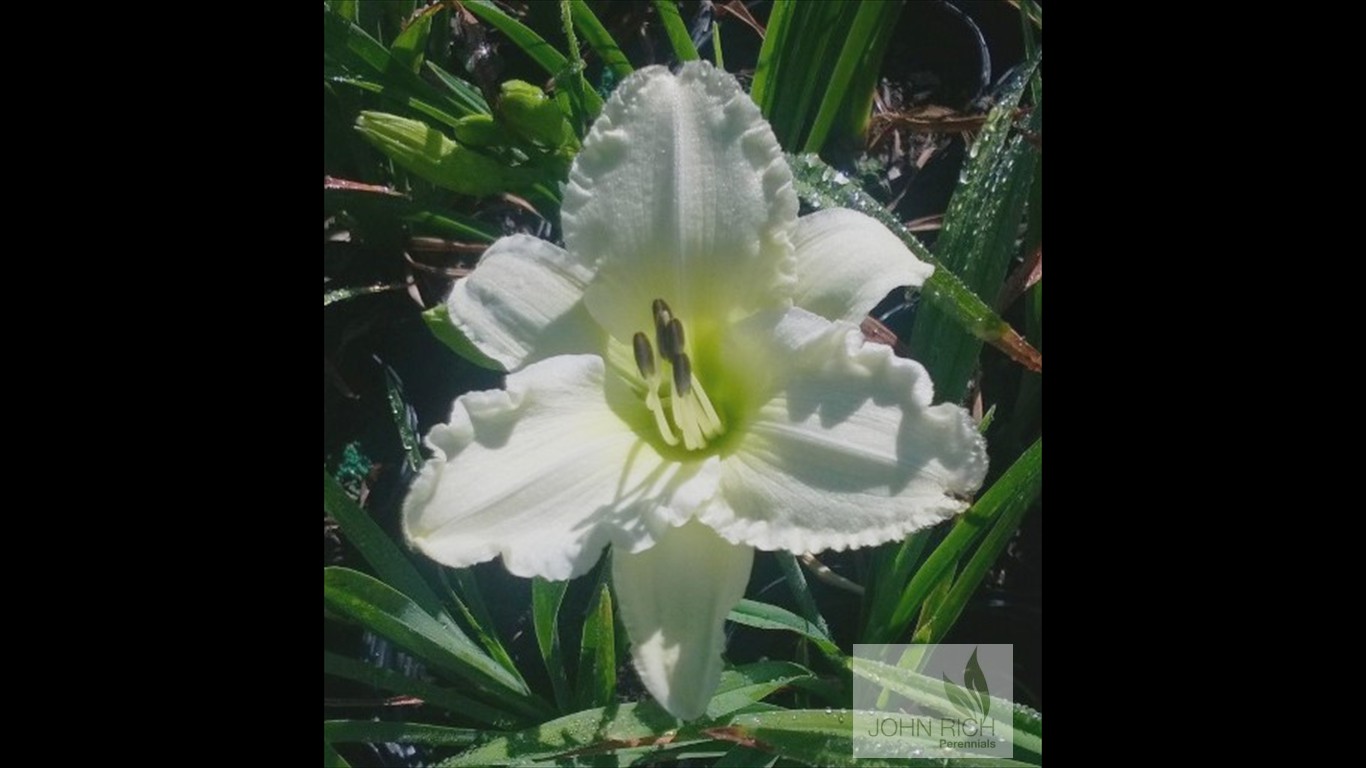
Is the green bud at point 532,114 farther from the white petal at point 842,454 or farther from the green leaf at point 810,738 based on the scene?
the green leaf at point 810,738

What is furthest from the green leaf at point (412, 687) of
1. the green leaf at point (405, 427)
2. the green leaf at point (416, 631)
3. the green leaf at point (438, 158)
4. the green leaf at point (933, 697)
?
the green leaf at point (438, 158)

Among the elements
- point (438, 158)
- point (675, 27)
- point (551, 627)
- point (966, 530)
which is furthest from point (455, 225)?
point (966, 530)

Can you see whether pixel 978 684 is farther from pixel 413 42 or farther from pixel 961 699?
pixel 413 42

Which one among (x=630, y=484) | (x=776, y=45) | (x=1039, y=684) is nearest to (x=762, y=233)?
(x=630, y=484)

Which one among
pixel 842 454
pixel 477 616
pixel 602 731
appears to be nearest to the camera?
pixel 842 454

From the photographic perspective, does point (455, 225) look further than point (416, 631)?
Yes

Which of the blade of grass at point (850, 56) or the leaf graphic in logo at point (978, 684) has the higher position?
the blade of grass at point (850, 56)
